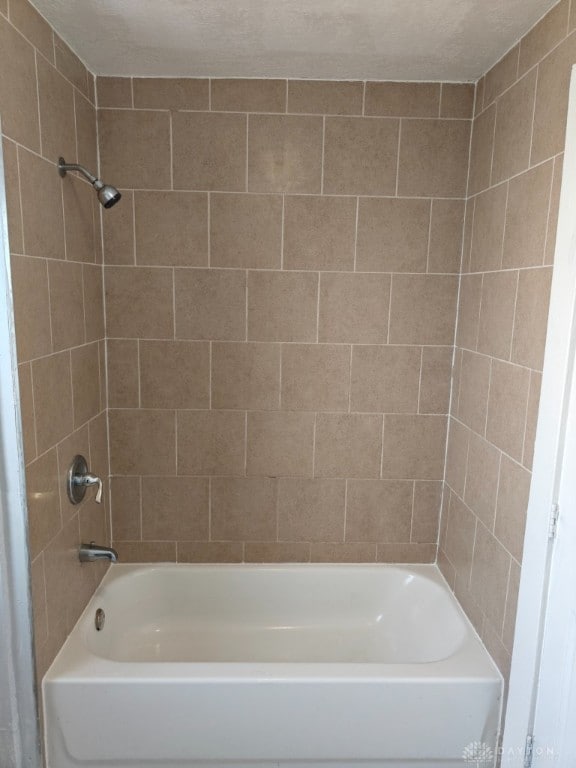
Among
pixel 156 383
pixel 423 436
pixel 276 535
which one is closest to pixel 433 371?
pixel 423 436

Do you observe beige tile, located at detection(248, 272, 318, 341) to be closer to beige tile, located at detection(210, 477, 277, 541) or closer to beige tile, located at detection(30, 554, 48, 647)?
beige tile, located at detection(210, 477, 277, 541)

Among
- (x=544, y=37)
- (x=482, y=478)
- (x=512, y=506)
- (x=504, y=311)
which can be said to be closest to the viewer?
(x=544, y=37)

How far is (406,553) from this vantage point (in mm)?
2248

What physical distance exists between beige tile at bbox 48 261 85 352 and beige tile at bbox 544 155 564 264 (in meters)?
1.39

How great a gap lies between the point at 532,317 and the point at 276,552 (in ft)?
4.57

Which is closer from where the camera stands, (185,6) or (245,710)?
(185,6)

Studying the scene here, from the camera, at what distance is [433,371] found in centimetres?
211

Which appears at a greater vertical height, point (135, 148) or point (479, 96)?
point (479, 96)

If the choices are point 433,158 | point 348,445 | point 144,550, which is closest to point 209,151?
point 433,158

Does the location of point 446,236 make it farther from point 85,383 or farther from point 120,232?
point 85,383

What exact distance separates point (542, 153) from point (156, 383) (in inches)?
59.7

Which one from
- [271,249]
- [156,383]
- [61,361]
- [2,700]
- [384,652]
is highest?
[271,249]

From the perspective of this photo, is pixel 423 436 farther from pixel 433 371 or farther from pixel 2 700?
pixel 2 700

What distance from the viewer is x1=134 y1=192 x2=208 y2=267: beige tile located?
6.53ft
